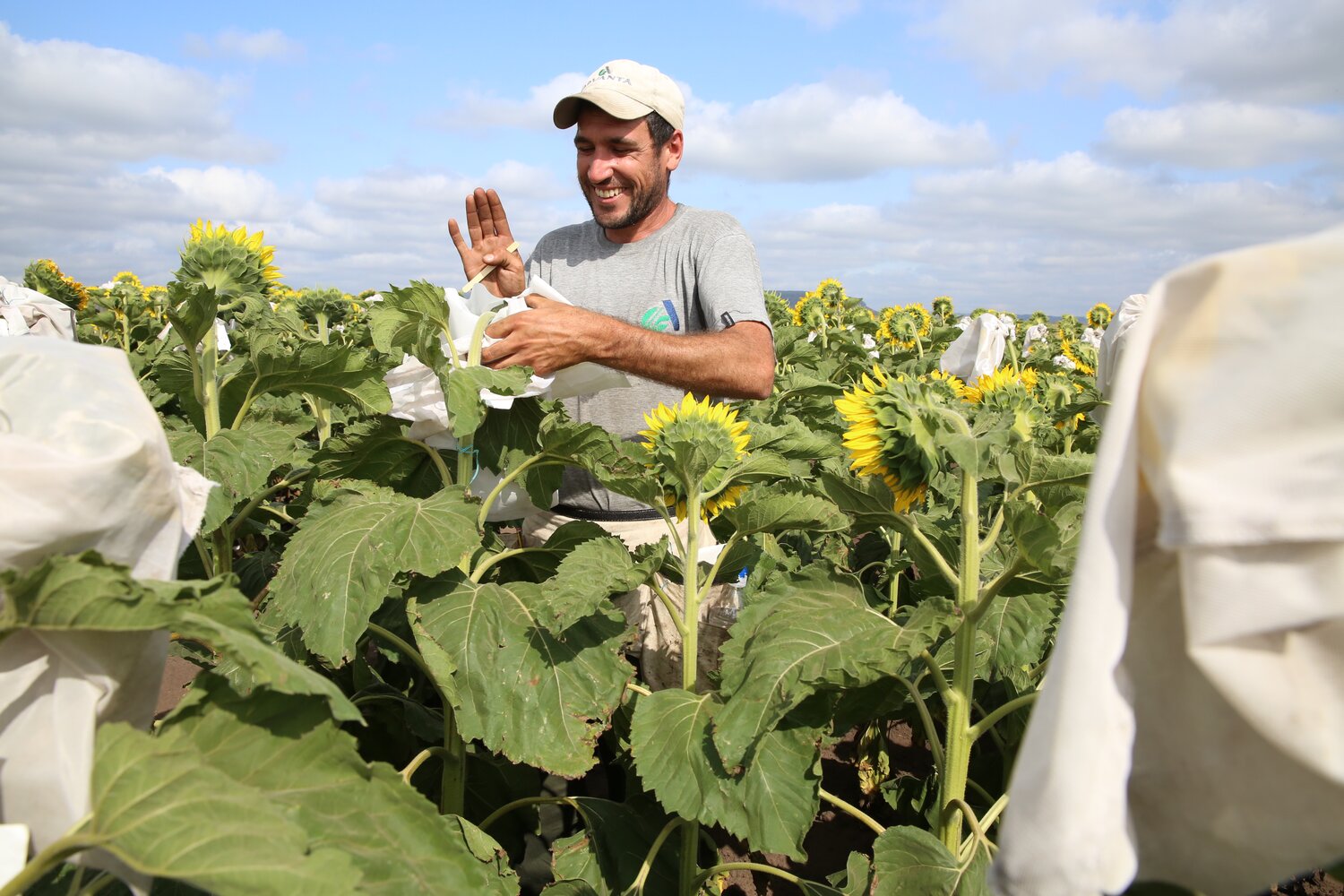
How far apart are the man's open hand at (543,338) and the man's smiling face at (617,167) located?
1.03 m

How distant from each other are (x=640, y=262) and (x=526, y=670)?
5.64 feet

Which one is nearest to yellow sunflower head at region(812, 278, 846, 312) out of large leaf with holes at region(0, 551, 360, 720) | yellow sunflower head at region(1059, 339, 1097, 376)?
yellow sunflower head at region(1059, 339, 1097, 376)

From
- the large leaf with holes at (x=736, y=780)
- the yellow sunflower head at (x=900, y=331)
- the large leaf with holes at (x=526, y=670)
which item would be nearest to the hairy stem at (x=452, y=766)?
the large leaf with holes at (x=526, y=670)

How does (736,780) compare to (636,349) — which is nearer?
(736,780)

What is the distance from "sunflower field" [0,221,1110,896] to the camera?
979mm

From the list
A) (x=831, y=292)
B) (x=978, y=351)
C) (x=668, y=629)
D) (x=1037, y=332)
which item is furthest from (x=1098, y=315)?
(x=668, y=629)

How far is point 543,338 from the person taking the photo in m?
2.34

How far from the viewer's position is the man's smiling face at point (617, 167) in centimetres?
332

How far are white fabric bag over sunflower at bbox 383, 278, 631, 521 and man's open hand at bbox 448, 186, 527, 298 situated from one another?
42cm

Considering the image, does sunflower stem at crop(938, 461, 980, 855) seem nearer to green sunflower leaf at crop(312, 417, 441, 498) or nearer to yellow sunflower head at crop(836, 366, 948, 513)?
yellow sunflower head at crop(836, 366, 948, 513)

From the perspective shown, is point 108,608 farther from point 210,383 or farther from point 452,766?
point 210,383

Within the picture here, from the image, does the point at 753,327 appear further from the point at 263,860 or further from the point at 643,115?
the point at 263,860

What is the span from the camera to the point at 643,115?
3.29 m

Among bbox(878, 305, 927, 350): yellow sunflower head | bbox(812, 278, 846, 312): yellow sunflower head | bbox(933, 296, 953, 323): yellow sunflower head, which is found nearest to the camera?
bbox(878, 305, 927, 350): yellow sunflower head
